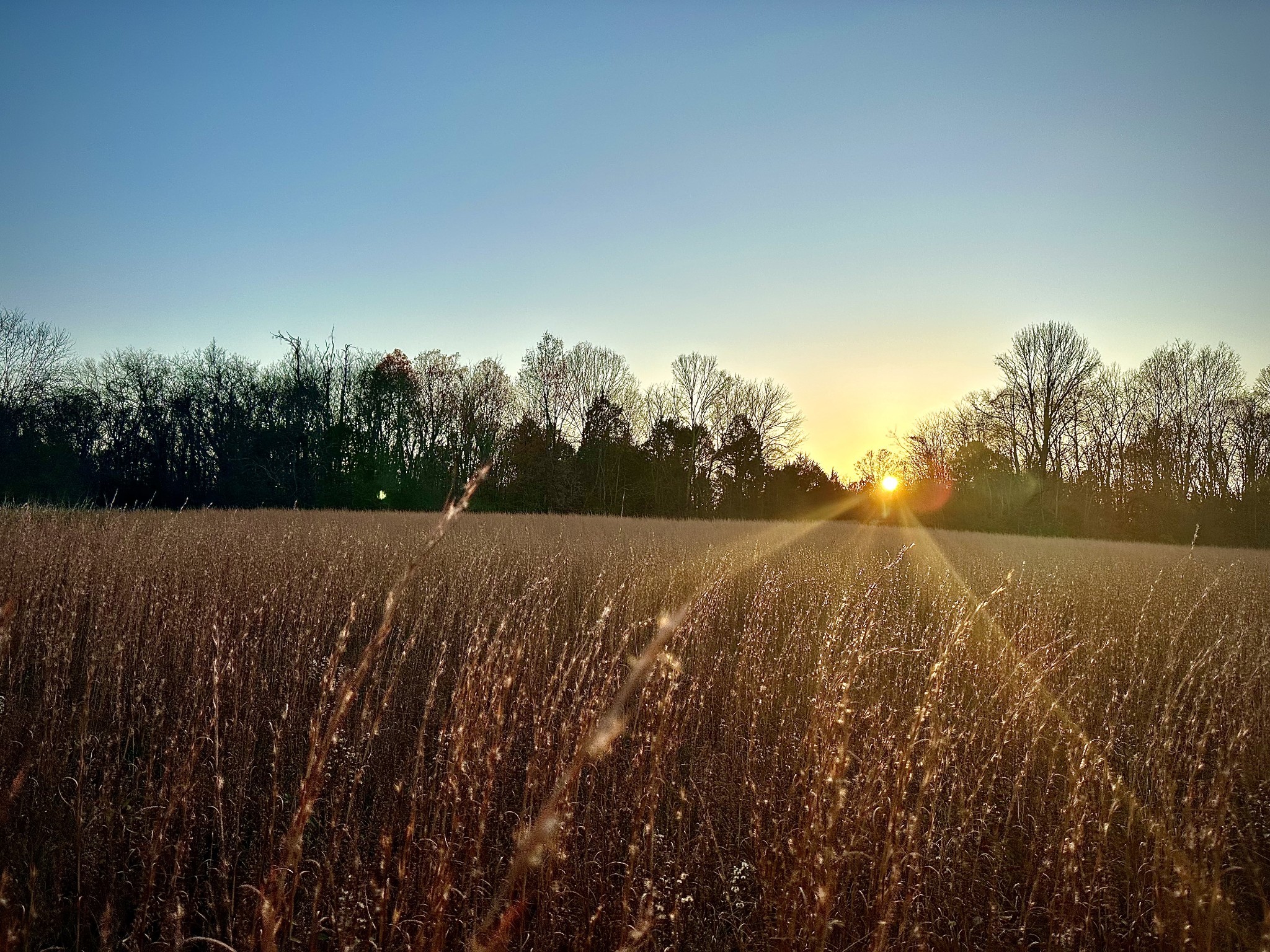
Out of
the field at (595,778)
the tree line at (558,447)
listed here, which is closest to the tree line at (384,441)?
the tree line at (558,447)

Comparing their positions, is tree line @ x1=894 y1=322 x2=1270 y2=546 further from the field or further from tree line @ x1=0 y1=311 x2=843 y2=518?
the field

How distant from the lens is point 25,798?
8.23 ft

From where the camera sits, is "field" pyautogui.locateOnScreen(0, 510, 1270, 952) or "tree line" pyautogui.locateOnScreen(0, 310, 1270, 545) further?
"tree line" pyautogui.locateOnScreen(0, 310, 1270, 545)

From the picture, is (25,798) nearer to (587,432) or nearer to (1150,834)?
(1150,834)

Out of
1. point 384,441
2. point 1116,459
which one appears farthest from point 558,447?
point 1116,459

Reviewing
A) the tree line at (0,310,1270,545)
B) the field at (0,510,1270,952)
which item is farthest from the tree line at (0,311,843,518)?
the field at (0,510,1270,952)

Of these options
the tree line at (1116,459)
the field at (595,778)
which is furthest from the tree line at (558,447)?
the field at (595,778)

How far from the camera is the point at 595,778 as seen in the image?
2969 mm

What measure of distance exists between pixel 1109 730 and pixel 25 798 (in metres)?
5.07

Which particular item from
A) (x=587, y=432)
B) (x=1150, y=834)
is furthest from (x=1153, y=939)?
(x=587, y=432)

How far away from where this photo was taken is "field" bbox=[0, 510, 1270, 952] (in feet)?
6.09

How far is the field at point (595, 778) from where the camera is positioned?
1.86m

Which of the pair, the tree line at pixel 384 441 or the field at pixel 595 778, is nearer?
the field at pixel 595 778

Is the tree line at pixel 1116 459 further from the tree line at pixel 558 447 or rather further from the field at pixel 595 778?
the field at pixel 595 778
